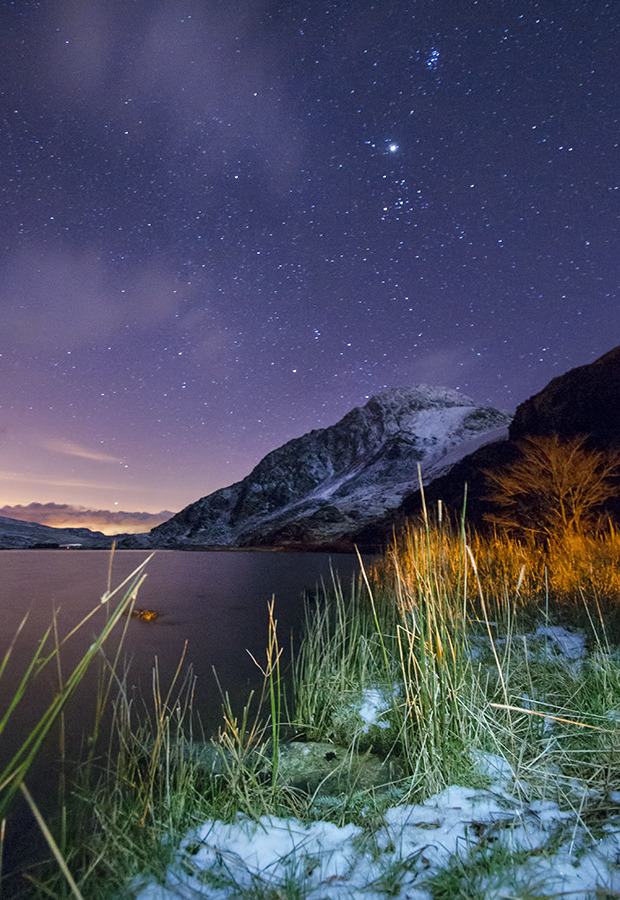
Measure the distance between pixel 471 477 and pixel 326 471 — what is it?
100 metres

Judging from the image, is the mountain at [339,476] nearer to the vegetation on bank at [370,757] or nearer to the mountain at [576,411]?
the mountain at [576,411]

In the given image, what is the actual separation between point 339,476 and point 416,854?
12815cm

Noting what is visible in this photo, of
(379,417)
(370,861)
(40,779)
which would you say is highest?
(379,417)

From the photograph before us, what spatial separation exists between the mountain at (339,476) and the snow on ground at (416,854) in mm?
65240

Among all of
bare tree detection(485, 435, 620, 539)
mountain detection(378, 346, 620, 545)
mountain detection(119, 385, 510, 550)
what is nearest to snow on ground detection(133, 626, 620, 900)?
bare tree detection(485, 435, 620, 539)

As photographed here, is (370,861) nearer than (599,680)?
Yes

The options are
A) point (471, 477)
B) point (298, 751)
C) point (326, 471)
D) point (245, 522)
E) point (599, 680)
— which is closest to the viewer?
point (298, 751)

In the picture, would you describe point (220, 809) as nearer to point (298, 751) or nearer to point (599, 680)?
point (298, 751)

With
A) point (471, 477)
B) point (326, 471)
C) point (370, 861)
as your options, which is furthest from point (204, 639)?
point (326, 471)

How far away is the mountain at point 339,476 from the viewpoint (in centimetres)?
8031

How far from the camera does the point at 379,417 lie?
148250 mm

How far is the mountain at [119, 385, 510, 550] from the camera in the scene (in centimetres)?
8031

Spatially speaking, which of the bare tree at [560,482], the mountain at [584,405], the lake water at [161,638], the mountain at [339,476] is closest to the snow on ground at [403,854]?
the lake water at [161,638]

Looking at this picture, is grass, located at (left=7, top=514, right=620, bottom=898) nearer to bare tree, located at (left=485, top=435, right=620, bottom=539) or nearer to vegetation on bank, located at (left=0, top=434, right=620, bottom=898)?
vegetation on bank, located at (left=0, top=434, right=620, bottom=898)
